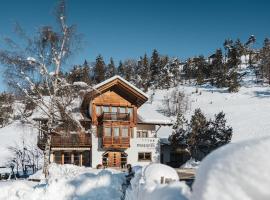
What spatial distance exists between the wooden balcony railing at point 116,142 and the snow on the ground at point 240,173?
34.5 m

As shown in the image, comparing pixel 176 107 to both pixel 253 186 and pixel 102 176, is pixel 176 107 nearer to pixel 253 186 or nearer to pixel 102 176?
pixel 102 176

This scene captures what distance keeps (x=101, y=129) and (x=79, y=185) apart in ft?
74.0

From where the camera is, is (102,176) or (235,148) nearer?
(235,148)

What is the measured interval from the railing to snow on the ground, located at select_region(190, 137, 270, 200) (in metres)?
34.6

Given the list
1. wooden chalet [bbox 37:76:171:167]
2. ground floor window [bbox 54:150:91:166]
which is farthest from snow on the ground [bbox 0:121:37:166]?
wooden chalet [bbox 37:76:171:167]

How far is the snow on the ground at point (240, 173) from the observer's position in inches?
101

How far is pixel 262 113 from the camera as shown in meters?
65.6

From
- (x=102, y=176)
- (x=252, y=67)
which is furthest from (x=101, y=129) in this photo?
(x=252, y=67)

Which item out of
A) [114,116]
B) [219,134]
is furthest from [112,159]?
[219,134]

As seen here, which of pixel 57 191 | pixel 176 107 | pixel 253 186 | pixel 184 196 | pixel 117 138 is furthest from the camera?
pixel 176 107

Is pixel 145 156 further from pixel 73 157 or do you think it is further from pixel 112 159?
pixel 73 157

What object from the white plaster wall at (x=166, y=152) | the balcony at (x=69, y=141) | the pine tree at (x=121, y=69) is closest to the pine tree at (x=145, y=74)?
the pine tree at (x=121, y=69)

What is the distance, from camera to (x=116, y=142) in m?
37.3

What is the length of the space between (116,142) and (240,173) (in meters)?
35.0
